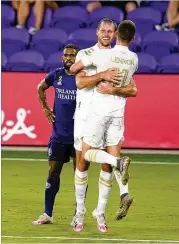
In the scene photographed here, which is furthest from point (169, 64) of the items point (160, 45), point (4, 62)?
point (4, 62)

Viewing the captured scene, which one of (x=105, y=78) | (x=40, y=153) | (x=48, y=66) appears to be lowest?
(x=40, y=153)

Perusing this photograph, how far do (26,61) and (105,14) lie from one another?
8.95ft

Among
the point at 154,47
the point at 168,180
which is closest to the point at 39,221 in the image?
the point at 168,180

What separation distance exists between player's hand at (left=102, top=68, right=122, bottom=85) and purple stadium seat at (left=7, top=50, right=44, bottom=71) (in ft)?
29.1

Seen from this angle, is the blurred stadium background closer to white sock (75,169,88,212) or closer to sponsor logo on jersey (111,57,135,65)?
white sock (75,169,88,212)

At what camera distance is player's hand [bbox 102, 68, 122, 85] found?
32.9ft

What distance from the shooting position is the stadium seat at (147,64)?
60.9 ft

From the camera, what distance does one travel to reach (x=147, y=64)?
18734 mm

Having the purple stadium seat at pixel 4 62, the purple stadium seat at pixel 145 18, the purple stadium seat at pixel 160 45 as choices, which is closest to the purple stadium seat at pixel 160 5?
the purple stadium seat at pixel 145 18

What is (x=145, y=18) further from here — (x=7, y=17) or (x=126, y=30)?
(x=126, y=30)

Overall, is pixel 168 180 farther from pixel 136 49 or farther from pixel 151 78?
pixel 136 49

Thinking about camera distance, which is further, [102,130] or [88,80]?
[102,130]

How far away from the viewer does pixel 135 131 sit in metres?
17.6

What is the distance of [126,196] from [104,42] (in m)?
1.70
